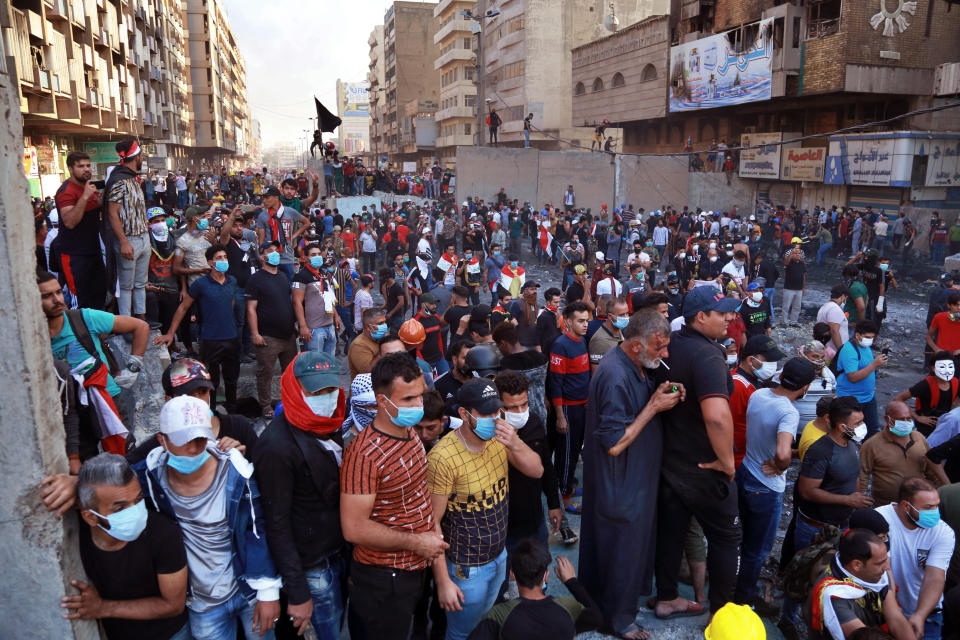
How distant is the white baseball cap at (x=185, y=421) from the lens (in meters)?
2.44

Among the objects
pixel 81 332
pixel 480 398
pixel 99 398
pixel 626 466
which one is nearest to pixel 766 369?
pixel 626 466

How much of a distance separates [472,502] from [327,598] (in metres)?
0.78

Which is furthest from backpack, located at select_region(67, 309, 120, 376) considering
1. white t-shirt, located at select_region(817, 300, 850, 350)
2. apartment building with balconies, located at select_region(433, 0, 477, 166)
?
apartment building with balconies, located at select_region(433, 0, 477, 166)

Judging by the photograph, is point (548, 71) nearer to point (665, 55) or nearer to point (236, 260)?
point (665, 55)

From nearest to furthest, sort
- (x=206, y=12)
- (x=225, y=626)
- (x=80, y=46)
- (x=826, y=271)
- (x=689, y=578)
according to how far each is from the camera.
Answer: (x=225, y=626) → (x=689, y=578) → (x=826, y=271) → (x=80, y=46) → (x=206, y=12)

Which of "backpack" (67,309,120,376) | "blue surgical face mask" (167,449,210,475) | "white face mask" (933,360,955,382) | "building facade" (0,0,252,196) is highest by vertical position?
"building facade" (0,0,252,196)

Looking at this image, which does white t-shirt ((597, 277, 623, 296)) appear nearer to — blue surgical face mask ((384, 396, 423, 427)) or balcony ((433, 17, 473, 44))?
blue surgical face mask ((384, 396, 423, 427))

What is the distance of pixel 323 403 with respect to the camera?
274 centimetres

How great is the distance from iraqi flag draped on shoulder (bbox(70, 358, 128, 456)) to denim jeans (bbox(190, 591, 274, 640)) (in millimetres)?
1252

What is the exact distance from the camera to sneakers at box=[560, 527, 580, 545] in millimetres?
4805

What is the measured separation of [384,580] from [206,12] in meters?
73.0

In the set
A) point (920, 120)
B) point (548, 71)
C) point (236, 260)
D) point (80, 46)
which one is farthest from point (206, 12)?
point (236, 260)

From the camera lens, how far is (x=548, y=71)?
160ft

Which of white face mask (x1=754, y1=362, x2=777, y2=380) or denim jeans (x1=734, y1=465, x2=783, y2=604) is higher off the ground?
white face mask (x1=754, y1=362, x2=777, y2=380)
